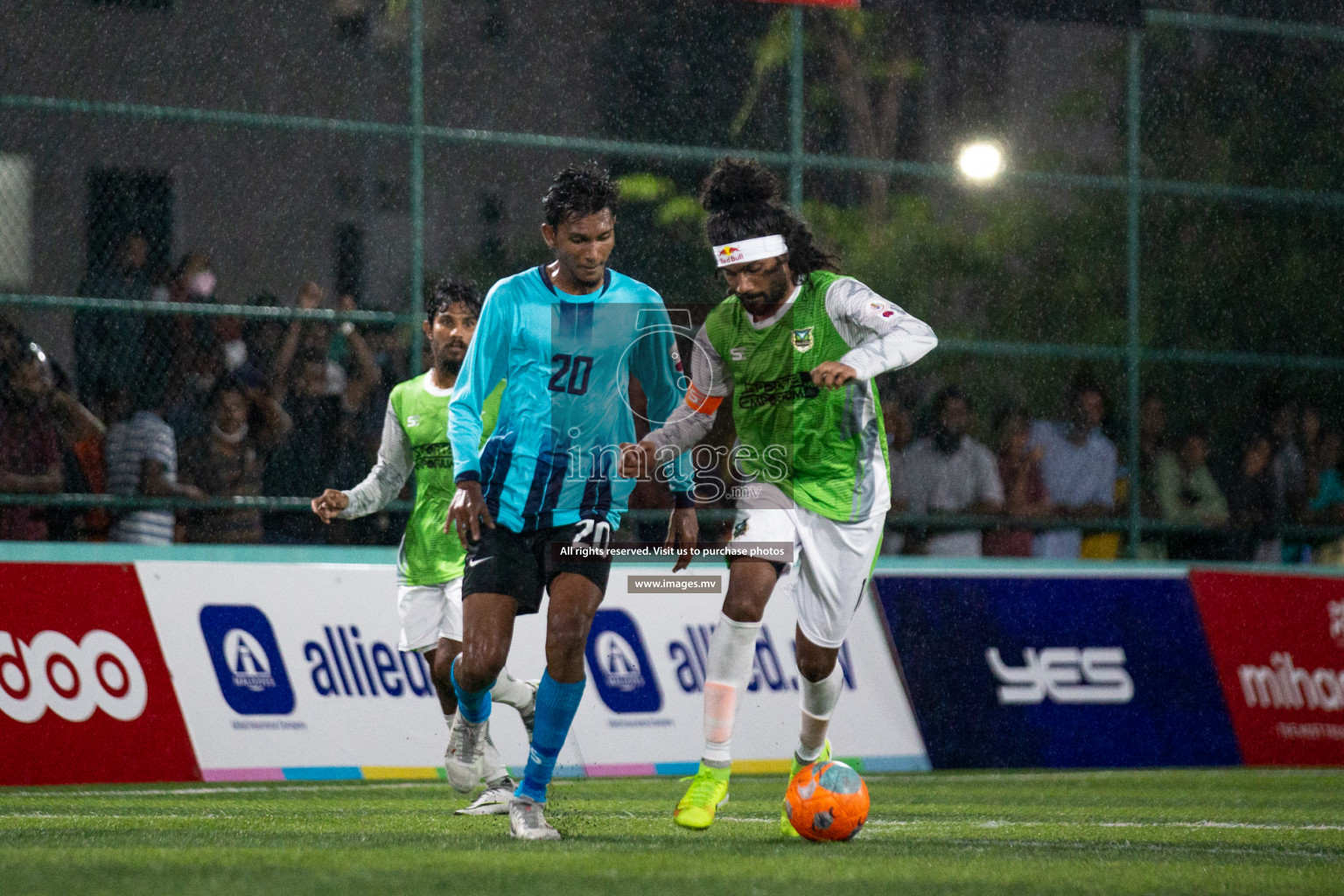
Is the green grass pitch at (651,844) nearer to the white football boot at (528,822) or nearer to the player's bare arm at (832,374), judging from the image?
the white football boot at (528,822)

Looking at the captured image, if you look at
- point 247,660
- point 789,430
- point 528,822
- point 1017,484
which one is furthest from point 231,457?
point 1017,484

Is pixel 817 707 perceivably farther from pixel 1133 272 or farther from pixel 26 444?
pixel 1133 272

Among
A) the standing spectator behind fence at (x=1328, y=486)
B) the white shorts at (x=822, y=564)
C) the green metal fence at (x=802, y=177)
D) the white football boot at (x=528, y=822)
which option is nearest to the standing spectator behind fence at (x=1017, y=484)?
the green metal fence at (x=802, y=177)

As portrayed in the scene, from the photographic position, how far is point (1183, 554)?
520 inches

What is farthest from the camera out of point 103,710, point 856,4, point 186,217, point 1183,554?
point 1183,554

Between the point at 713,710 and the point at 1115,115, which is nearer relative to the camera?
the point at 713,710

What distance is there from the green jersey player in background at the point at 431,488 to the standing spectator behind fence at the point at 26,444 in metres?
2.44

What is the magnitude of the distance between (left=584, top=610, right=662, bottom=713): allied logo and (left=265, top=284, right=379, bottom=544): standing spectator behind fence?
178 centimetres

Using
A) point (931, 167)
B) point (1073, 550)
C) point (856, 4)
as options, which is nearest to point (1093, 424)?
point (1073, 550)

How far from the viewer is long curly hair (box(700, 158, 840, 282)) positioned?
704 centimetres

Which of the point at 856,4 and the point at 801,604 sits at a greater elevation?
the point at 856,4

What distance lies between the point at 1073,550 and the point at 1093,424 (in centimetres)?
91

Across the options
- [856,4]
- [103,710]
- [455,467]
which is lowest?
[103,710]

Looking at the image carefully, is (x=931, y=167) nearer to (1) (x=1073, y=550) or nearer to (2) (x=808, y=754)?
(1) (x=1073, y=550)
